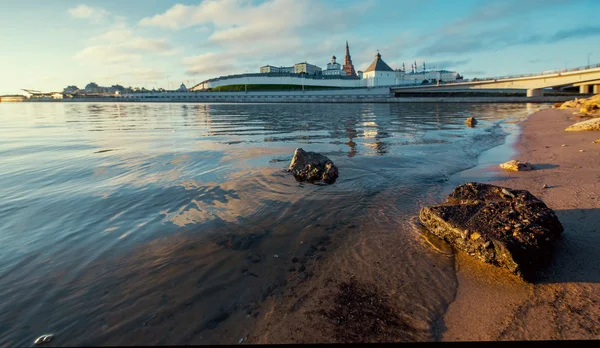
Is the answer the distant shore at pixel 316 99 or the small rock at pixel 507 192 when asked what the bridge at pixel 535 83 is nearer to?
the distant shore at pixel 316 99

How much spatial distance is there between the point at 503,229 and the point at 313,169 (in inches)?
200

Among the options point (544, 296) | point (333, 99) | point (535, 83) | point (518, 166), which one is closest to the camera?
point (544, 296)

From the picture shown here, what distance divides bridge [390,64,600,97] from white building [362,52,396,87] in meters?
28.8

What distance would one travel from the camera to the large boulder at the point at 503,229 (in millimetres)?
3879

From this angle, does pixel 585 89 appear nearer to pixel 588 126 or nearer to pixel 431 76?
pixel 431 76

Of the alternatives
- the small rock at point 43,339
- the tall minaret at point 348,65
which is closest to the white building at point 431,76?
the tall minaret at point 348,65

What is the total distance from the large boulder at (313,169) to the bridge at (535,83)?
83323mm

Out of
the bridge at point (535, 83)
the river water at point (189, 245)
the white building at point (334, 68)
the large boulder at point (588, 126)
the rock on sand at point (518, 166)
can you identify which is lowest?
the river water at point (189, 245)

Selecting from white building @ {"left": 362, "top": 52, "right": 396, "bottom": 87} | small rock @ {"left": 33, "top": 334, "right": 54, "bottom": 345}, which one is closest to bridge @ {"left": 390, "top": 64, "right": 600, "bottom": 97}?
white building @ {"left": 362, "top": 52, "right": 396, "bottom": 87}

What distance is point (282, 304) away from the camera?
137 inches

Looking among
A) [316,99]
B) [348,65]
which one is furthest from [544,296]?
[348,65]

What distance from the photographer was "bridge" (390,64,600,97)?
66250mm

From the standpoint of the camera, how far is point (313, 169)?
28.1 feet

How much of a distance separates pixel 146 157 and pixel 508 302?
40.0 feet
